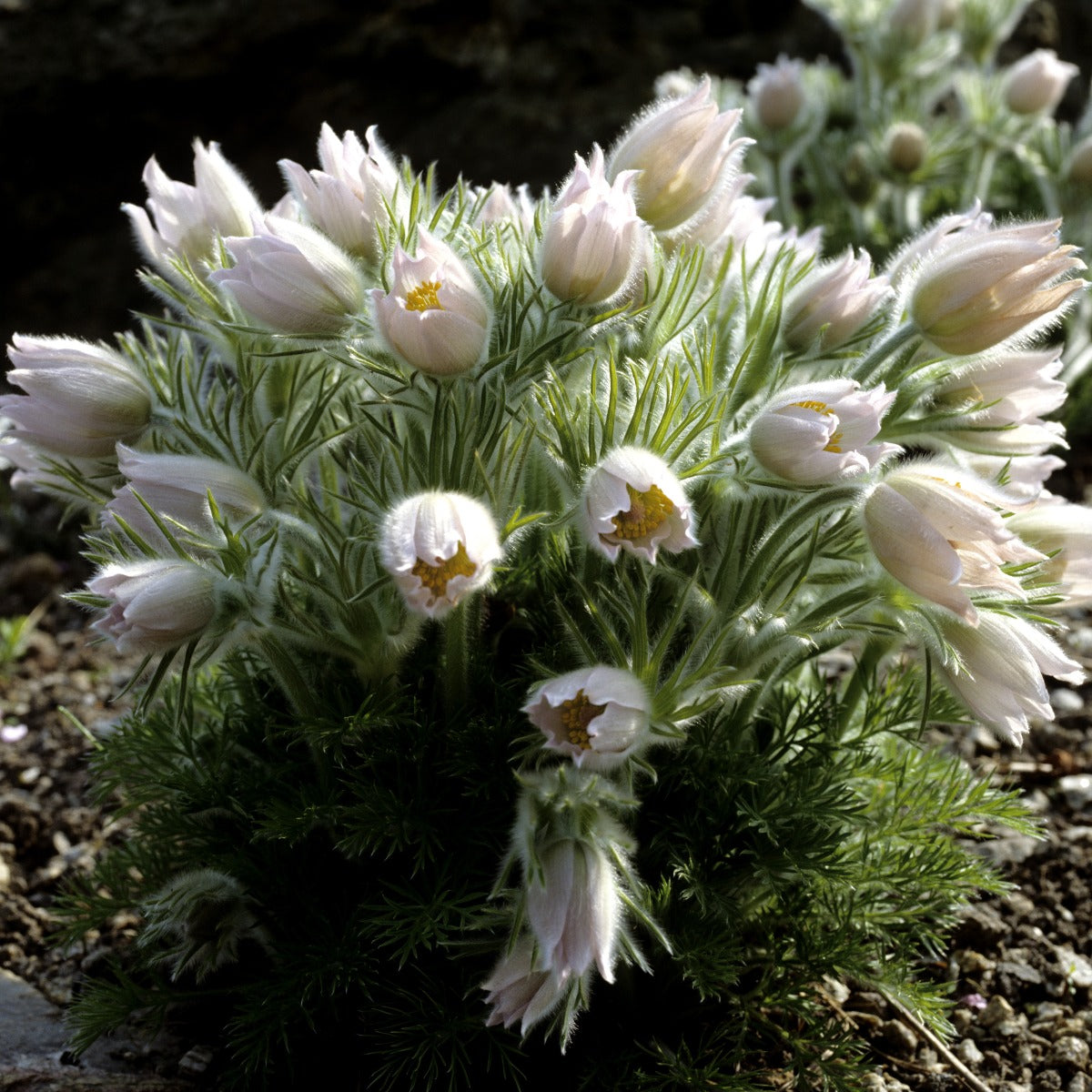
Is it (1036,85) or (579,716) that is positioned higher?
(579,716)

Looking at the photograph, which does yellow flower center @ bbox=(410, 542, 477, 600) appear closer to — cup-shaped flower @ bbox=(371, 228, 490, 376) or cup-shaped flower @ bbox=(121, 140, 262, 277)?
cup-shaped flower @ bbox=(371, 228, 490, 376)

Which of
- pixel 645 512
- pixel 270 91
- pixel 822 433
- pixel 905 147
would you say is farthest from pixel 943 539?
pixel 270 91

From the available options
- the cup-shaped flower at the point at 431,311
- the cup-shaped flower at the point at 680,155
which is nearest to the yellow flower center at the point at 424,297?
the cup-shaped flower at the point at 431,311

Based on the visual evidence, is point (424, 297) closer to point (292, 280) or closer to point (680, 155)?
point (292, 280)

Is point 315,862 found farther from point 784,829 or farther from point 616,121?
point 616,121

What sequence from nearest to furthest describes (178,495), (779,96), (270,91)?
(178,495)
(779,96)
(270,91)

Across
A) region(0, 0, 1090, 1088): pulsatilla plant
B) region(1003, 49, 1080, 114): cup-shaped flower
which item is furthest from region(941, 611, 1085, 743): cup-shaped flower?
region(1003, 49, 1080, 114): cup-shaped flower
